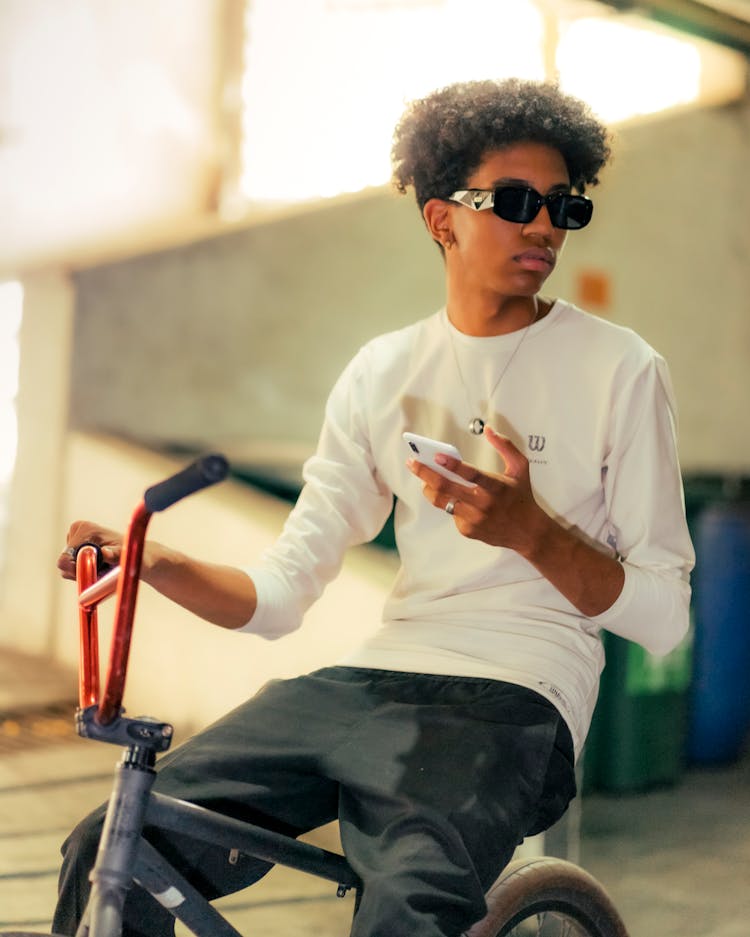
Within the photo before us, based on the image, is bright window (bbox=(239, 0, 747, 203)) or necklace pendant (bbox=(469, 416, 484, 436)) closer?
necklace pendant (bbox=(469, 416, 484, 436))

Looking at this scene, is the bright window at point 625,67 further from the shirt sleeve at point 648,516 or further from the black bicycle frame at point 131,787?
the black bicycle frame at point 131,787

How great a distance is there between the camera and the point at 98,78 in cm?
419

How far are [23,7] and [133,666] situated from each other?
2.21 meters

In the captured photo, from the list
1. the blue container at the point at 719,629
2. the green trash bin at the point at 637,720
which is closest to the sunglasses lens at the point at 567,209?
the green trash bin at the point at 637,720

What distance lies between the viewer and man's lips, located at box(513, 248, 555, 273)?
1.86 metres

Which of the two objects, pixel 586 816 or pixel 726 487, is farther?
pixel 726 487

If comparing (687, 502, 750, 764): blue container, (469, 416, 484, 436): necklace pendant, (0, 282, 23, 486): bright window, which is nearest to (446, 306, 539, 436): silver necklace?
Result: (469, 416, 484, 436): necklace pendant

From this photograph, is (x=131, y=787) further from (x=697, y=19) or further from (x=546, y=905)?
(x=697, y=19)

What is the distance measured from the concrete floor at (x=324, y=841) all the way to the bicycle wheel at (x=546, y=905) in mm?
1217

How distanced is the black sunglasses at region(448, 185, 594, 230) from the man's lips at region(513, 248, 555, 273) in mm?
46

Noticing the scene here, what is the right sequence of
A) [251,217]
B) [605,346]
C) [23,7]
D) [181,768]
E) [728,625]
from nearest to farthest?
[181,768] < [605,346] < [23,7] < [728,625] < [251,217]

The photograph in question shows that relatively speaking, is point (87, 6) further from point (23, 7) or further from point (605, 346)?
point (605, 346)

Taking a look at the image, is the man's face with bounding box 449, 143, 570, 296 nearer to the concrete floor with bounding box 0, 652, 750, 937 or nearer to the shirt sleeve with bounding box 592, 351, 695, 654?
the shirt sleeve with bounding box 592, 351, 695, 654

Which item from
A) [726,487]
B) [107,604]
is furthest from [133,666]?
[726,487]
